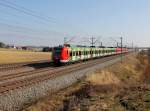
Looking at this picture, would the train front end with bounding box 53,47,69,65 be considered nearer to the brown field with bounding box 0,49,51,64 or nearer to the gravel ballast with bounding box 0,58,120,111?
the brown field with bounding box 0,49,51,64

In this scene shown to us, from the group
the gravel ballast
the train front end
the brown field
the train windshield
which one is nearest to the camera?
the gravel ballast

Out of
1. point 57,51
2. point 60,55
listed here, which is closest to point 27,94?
point 60,55

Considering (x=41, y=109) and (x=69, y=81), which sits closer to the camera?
(x=41, y=109)

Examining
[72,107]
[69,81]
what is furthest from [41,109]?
[69,81]

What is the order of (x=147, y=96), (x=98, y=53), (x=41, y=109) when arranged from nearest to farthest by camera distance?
1. (x=41, y=109)
2. (x=147, y=96)
3. (x=98, y=53)

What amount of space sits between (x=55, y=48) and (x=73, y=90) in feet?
67.0

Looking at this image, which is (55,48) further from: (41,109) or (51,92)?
(41,109)

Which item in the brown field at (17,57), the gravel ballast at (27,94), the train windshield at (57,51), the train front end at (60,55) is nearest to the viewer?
the gravel ballast at (27,94)

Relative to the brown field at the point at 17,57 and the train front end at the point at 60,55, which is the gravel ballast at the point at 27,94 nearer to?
the train front end at the point at 60,55

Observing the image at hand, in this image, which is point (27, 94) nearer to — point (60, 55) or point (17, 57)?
point (60, 55)

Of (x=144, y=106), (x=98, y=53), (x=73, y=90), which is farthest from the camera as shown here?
(x=98, y=53)

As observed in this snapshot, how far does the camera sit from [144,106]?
1330cm

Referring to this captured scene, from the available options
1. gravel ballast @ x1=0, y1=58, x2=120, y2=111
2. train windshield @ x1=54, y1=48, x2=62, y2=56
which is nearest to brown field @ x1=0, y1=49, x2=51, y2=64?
train windshield @ x1=54, y1=48, x2=62, y2=56

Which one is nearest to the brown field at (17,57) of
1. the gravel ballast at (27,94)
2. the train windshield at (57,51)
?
the train windshield at (57,51)
